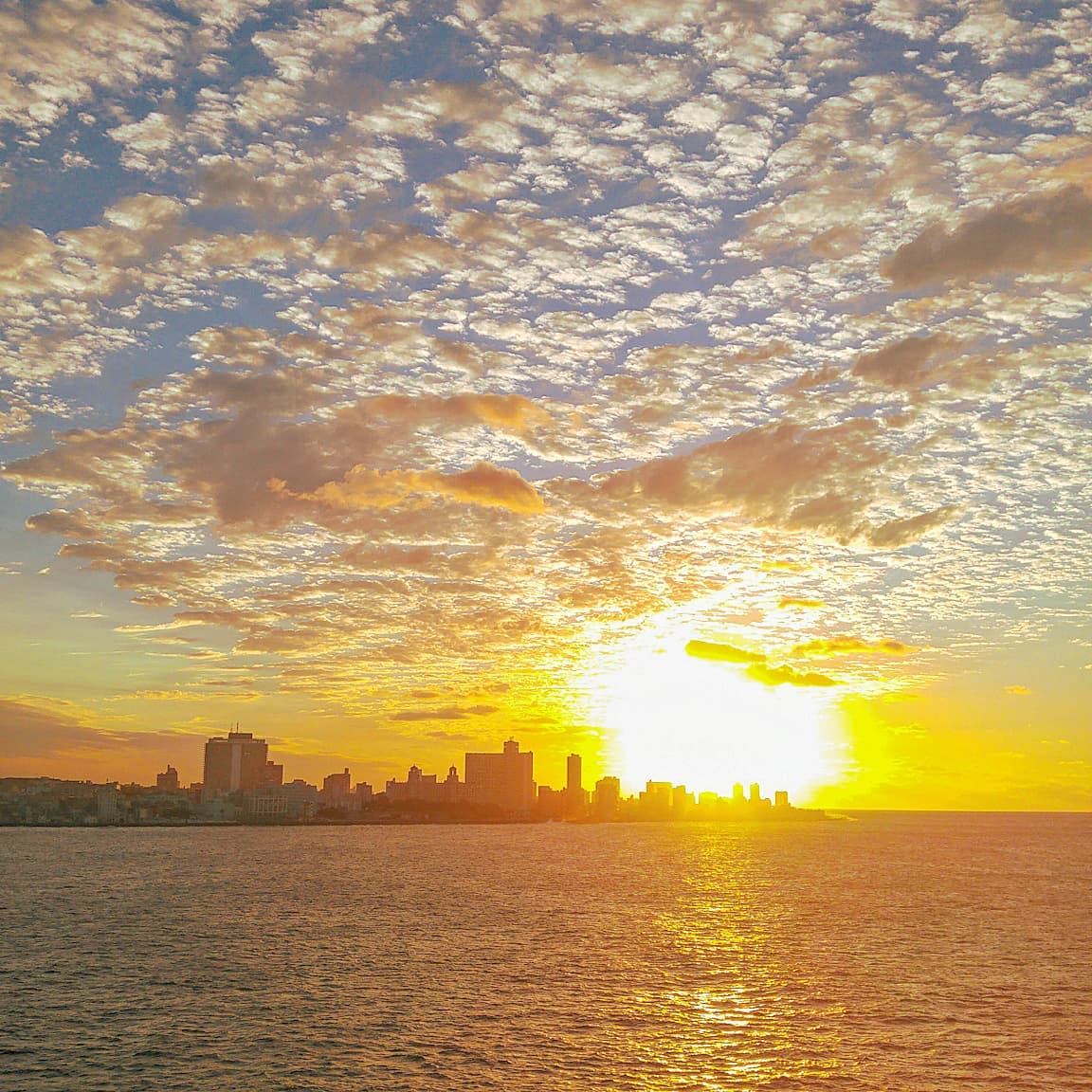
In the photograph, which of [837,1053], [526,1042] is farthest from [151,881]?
[837,1053]

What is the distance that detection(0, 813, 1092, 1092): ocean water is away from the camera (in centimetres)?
5497

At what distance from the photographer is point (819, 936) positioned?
10781 centimetres

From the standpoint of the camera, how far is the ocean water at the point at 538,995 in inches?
2164

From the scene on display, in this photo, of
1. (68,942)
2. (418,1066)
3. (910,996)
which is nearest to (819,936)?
(910,996)

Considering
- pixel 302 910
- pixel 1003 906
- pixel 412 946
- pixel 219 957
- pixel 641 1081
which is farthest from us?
pixel 1003 906

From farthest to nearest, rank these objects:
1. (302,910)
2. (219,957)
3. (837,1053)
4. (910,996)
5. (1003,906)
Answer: (1003,906) < (302,910) < (219,957) < (910,996) < (837,1053)

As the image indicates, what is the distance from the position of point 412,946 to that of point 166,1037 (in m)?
38.4

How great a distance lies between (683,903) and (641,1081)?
9584cm

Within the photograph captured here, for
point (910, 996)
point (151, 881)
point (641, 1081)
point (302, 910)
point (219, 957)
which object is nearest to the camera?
point (641, 1081)

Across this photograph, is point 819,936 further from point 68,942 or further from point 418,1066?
point 68,942

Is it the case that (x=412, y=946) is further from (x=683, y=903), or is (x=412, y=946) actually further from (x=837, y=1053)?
(x=683, y=903)

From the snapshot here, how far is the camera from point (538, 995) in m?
73.9

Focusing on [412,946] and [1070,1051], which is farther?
[412,946]

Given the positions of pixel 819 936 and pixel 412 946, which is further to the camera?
pixel 819 936
